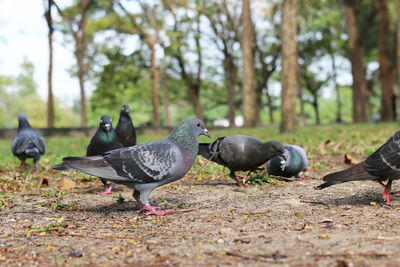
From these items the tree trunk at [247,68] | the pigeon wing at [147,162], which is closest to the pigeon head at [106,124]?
the pigeon wing at [147,162]

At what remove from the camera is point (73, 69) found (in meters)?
30.2

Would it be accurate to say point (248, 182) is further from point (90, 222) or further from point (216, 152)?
point (90, 222)

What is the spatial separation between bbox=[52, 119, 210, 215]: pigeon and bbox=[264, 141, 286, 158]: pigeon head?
99cm

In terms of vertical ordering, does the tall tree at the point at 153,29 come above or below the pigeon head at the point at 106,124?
above

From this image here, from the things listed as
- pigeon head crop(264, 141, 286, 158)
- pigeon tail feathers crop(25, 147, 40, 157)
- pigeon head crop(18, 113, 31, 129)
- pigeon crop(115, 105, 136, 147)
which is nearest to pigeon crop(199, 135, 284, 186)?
pigeon head crop(264, 141, 286, 158)

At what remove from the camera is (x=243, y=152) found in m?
4.27

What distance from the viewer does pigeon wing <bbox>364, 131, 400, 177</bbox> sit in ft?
10.8

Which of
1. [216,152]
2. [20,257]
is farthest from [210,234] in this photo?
[216,152]

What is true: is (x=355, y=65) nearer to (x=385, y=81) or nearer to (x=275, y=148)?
(x=385, y=81)

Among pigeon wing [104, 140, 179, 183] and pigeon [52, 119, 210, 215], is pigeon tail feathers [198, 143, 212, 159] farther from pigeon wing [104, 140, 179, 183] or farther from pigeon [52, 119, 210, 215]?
pigeon wing [104, 140, 179, 183]

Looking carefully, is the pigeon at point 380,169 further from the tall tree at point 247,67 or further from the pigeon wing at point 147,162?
the tall tree at point 247,67

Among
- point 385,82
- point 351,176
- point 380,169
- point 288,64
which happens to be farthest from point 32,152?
point 385,82

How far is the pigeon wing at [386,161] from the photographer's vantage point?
10.8 feet

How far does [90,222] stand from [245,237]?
139 centimetres
